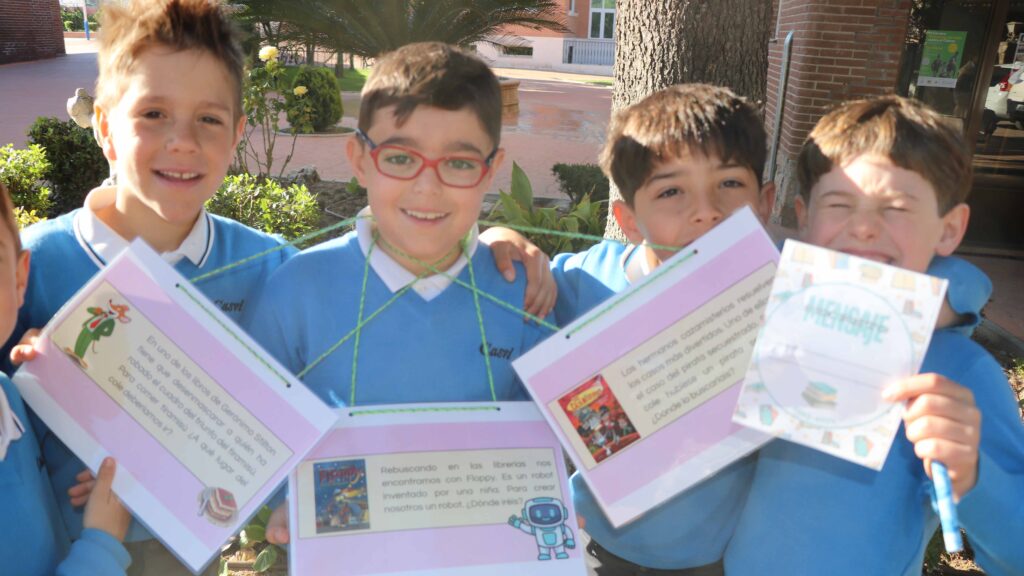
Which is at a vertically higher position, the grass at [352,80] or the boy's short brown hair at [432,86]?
the boy's short brown hair at [432,86]

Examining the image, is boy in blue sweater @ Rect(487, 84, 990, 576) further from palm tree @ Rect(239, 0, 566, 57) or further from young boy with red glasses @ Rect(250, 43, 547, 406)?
palm tree @ Rect(239, 0, 566, 57)

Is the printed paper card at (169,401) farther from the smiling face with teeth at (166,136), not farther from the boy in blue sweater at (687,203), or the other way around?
the boy in blue sweater at (687,203)

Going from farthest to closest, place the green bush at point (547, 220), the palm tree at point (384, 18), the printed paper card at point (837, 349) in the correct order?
the palm tree at point (384, 18)
the green bush at point (547, 220)
the printed paper card at point (837, 349)

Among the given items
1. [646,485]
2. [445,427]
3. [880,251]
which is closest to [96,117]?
[445,427]

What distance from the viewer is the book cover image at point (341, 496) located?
3.97 feet

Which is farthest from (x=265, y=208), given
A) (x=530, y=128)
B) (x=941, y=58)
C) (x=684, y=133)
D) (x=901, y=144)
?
(x=530, y=128)

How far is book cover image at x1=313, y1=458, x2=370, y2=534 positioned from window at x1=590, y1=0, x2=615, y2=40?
3361 centimetres

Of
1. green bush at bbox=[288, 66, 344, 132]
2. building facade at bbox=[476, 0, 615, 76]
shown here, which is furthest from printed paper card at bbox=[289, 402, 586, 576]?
building facade at bbox=[476, 0, 615, 76]

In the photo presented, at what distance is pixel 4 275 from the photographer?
1224 mm

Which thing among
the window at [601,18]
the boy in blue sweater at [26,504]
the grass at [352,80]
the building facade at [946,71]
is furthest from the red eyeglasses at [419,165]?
the window at [601,18]

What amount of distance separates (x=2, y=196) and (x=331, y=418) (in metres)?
0.68

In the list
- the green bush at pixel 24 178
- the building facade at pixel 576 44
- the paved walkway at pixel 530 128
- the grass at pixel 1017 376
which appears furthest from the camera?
the building facade at pixel 576 44

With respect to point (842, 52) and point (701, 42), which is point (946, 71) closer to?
point (842, 52)

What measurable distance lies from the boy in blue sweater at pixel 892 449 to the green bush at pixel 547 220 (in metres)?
2.96
